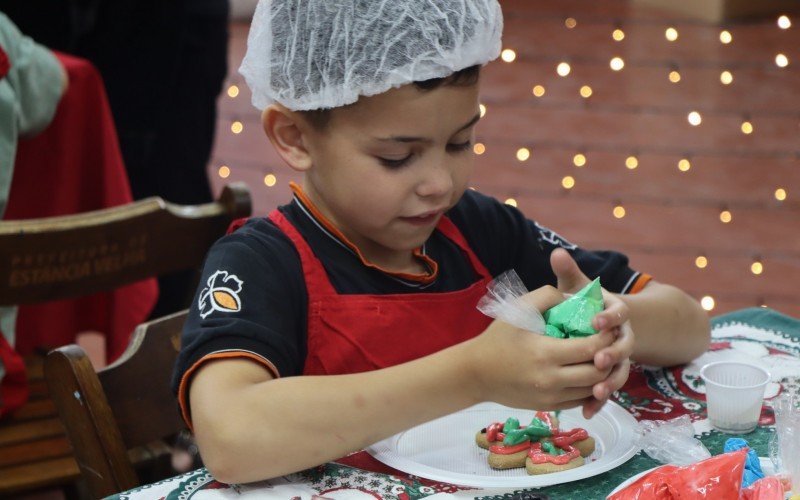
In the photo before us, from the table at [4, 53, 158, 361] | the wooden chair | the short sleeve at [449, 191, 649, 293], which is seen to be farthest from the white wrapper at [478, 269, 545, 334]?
the table at [4, 53, 158, 361]

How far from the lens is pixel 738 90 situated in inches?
198

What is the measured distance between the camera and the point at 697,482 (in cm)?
94

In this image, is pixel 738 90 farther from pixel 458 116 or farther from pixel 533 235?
pixel 458 116

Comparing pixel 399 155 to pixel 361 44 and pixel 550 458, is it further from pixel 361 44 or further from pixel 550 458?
pixel 550 458

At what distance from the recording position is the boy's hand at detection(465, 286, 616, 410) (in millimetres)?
1009

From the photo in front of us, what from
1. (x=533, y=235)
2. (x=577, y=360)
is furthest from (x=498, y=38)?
(x=577, y=360)

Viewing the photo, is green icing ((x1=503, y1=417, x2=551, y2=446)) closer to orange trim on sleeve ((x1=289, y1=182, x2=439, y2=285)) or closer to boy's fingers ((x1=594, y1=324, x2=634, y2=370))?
boy's fingers ((x1=594, y1=324, x2=634, y2=370))

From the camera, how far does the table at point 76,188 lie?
239 centimetres

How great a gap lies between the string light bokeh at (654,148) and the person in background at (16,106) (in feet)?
6.08

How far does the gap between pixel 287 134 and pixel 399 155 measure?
17cm

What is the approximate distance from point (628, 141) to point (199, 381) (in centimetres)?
393

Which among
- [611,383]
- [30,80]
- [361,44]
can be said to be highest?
[361,44]

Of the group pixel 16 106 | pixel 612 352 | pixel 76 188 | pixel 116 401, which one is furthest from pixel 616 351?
pixel 76 188

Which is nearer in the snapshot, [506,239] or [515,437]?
[515,437]
